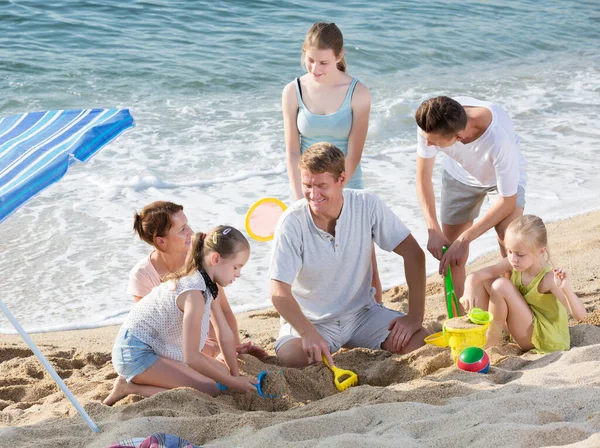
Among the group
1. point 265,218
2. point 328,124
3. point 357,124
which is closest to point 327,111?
point 328,124

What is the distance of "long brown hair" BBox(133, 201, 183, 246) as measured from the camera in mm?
4152

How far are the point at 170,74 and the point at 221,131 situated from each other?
2.34 metres

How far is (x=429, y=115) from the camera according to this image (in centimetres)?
389

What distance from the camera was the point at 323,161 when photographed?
3.81 metres

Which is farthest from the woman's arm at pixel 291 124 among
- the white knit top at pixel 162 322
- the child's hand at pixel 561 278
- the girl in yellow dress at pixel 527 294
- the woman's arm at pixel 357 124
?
the child's hand at pixel 561 278

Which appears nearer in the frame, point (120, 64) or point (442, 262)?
point (442, 262)

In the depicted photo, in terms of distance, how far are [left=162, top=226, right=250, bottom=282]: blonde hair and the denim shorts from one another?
39 cm

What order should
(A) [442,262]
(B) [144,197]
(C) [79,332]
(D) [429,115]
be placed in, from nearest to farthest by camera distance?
(D) [429,115]
(A) [442,262]
(C) [79,332]
(B) [144,197]

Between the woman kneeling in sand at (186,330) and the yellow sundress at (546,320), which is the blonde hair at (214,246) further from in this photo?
the yellow sundress at (546,320)

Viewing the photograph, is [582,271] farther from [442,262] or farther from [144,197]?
[144,197]

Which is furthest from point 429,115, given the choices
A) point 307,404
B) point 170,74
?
point 170,74

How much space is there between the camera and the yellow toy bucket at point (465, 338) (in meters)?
3.78

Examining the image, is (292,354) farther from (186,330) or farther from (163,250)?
(163,250)

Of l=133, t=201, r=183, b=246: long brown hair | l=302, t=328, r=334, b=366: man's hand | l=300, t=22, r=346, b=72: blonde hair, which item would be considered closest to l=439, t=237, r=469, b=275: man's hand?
l=302, t=328, r=334, b=366: man's hand
